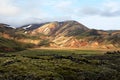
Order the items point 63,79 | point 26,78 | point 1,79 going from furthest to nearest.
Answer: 1. point 63,79
2. point 26,78
3. point 1,79

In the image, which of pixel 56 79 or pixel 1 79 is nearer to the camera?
pixel 1 79

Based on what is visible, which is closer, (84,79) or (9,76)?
(9,76)

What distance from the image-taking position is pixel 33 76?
19588 cm

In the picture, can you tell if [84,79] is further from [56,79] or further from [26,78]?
[26,78]

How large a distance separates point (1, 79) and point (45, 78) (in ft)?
101

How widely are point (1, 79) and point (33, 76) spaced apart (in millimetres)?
26505

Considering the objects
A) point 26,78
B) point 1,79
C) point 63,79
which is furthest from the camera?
point 63,79

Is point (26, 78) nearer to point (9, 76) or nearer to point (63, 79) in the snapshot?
point (9, 76)

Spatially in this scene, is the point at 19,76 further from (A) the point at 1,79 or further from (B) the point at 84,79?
(B) the point at 84,79

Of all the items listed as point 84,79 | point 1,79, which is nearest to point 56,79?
point 84,79

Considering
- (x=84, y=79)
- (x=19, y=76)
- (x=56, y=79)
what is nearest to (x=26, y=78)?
(x=19, y=76)

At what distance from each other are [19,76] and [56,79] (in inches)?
925

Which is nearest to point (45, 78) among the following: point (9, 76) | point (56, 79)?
point (56, 79)

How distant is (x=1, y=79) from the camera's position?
575 ft
